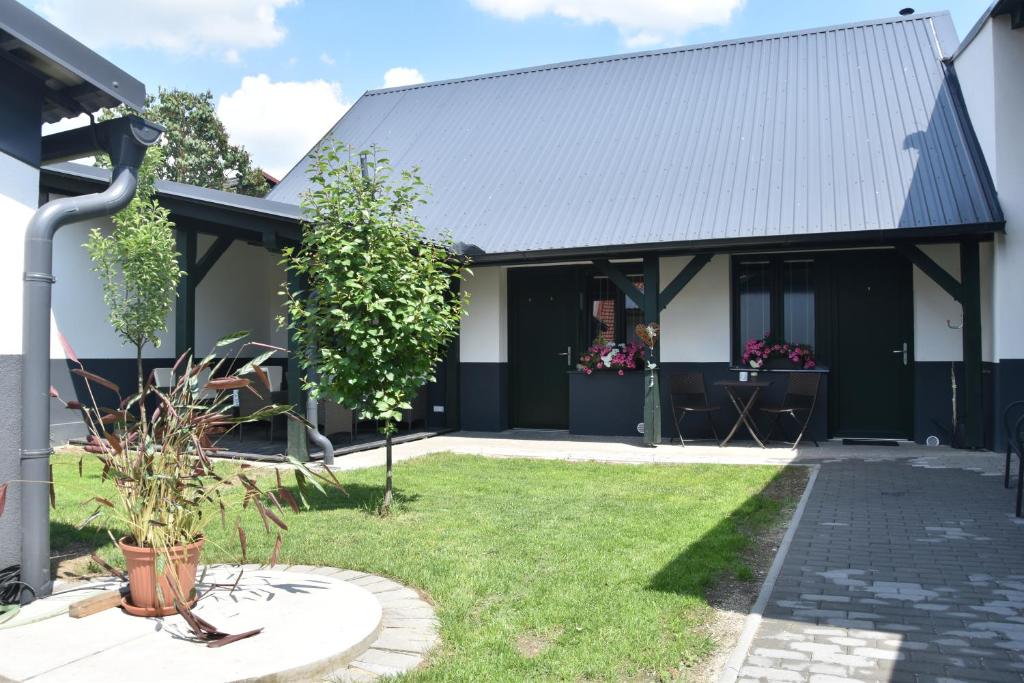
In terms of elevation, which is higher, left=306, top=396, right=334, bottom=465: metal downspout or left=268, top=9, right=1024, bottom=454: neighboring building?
left=268, top=9, right=1024, bottom=454: neighboring building

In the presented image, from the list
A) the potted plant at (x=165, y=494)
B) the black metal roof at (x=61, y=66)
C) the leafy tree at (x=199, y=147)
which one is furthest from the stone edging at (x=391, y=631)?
the leafy tree at (x=199, y=147)

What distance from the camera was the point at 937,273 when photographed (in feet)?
31.4

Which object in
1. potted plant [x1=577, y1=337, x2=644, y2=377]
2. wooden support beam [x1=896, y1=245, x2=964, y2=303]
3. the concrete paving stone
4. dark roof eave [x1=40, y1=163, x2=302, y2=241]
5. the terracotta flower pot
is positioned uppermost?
dark roof eave [x1=40, y1=163, x2=302, y2=241]

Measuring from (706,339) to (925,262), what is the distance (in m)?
2.87

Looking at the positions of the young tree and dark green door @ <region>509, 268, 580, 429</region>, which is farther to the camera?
dark green door @ <region>509, 268, 580, 429</region>

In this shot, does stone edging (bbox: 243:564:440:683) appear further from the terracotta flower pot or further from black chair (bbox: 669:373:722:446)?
black chair (bbox: 669:373:722:446)

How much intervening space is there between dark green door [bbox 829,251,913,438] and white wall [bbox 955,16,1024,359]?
119cm

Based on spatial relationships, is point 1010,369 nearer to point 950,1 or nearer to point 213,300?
point 950,1

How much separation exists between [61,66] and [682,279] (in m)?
7.85

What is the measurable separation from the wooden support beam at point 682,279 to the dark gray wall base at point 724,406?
1.05 metres

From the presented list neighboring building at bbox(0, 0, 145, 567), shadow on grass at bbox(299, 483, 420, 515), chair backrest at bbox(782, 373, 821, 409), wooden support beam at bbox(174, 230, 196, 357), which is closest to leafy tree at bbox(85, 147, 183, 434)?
wooden support beam at bbox(174, 230, 196, 357)

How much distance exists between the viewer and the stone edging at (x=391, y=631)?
3.36 meters

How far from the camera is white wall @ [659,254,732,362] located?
11031 millimetres

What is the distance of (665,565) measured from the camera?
15.9ft
